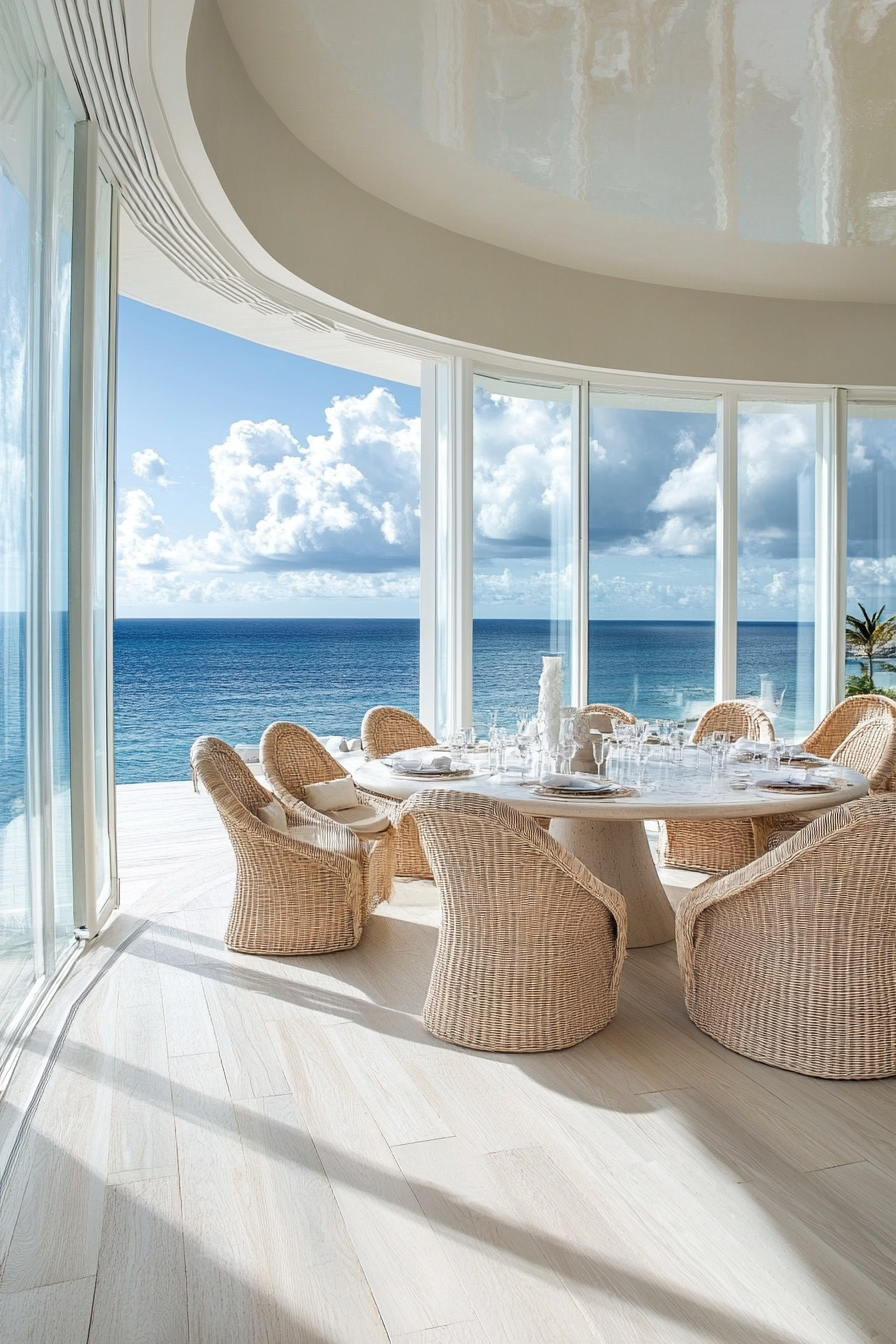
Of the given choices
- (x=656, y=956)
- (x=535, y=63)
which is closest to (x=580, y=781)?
(x=656, y=956)

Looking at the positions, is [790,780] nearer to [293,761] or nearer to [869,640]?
[293,761]

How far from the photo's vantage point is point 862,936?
101 inches

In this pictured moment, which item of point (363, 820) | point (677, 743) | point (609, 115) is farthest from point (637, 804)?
point (609, 115)

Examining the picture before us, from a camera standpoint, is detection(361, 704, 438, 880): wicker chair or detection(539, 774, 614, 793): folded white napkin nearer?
detection(539, 774, 614, 793): folded white napkin

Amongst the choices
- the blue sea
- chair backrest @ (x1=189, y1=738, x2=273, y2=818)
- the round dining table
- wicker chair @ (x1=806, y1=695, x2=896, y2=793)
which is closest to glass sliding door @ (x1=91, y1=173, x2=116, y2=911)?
chair backrest @ (x1=189, y1=738, x2=273, y2=818)

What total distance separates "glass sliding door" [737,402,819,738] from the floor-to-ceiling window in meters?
4.68

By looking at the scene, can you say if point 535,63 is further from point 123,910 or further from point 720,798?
point 123,910

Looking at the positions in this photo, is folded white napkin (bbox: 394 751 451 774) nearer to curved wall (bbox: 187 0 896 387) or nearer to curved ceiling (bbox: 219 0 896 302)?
curved wall (bbox: 187 0 896 387)

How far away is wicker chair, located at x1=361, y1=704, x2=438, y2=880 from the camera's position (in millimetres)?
4703

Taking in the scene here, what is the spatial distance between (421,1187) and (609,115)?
407 cm

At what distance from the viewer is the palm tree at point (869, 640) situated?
6695 millimetres

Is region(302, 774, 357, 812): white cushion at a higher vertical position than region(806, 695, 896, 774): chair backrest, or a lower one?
lower

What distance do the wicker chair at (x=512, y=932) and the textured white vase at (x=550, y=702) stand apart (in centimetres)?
109

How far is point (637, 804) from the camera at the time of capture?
307 centimetres
